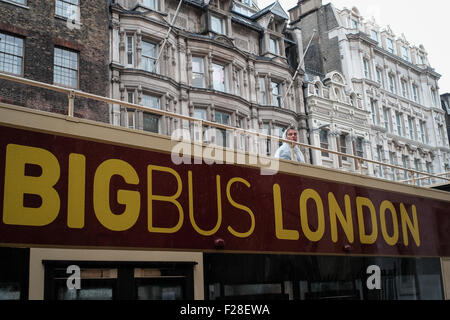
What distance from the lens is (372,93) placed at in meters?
32.9

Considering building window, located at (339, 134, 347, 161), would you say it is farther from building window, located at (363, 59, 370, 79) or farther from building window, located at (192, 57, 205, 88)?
building window, located at (192, 57, 205, 88)

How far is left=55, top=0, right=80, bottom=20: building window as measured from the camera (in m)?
18.7

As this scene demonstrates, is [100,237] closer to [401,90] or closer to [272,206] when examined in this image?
Answer: [272,206]

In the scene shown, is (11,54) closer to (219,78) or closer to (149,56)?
(149,56)

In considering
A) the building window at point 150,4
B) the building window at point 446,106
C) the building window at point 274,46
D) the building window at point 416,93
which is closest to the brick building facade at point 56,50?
the building window at point 150,4

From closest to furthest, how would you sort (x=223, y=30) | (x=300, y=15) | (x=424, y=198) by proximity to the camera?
(x=424, y=198)
(x=223, y=30)
(x=300, y=15)

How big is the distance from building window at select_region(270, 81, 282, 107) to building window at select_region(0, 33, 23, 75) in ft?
45.3

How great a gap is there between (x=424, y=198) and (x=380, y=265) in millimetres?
1941

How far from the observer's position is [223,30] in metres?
25.4

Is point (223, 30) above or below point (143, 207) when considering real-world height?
above

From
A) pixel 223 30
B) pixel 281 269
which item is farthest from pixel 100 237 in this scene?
pixel 223 30

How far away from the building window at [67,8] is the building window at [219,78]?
295 inches

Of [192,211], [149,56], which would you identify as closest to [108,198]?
[192,211]
